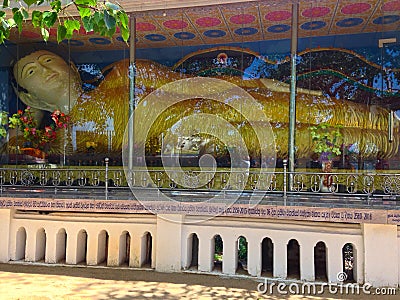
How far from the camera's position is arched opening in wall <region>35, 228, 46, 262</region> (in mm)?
6465

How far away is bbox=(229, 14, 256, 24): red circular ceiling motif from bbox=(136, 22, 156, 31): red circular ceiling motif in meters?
1.79

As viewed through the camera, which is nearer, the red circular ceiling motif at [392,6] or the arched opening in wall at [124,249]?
the arched opening in wall at [124,249]

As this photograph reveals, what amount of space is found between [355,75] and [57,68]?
24.1ft

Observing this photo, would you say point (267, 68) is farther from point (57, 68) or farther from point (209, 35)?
point (57, 68)

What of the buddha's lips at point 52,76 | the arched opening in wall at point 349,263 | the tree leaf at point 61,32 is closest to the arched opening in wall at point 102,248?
the arched opening in wall at point 349,263

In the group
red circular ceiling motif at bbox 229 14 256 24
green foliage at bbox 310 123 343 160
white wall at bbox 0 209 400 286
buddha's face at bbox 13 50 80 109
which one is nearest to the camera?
white wall at bbox 0 209 400 286

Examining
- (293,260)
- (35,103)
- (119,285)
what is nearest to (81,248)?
(119,285)

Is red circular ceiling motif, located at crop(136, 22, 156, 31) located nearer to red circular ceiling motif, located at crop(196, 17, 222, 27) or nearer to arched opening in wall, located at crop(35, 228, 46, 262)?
red circular ceiling motif, located at crop(196, 17, 222, 27)

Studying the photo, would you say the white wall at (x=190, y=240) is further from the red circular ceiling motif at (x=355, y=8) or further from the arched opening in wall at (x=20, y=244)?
the red circular ceiling motif at (x=355, y=8)

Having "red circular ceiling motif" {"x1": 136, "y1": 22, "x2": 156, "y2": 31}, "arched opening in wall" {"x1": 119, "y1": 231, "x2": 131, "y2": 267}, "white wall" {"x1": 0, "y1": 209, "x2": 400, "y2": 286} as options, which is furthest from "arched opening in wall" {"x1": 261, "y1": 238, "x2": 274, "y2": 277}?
"red circular ceiling motif" {"x1": 136, "y1": 22, "x2": 156, "y2": 31}

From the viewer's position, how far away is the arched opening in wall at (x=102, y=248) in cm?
634

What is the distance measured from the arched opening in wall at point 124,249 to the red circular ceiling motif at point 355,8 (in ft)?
19.8

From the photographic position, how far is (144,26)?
8.34m

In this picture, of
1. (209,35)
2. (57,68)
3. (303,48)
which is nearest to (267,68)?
(303,48)
